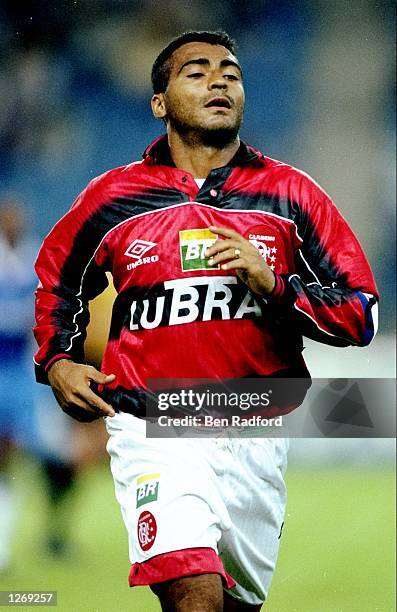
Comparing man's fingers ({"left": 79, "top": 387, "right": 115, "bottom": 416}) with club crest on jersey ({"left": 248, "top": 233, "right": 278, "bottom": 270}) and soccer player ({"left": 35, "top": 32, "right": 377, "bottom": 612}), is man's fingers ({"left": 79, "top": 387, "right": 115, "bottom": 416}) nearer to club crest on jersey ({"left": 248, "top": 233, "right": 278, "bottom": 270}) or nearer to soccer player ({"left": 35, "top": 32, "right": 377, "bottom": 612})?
soccer player ({"left": 35, "top": 32, "right": 377, "bottom": 612})

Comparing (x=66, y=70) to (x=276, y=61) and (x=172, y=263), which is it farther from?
(x=172, y=263)

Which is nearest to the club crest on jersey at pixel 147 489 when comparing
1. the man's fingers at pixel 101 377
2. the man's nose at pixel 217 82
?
the man's fingers at pixel 101 377

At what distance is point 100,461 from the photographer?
433 centimetres

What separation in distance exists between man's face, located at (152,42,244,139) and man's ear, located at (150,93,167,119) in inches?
2.3

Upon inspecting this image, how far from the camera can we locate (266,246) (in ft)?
10.2

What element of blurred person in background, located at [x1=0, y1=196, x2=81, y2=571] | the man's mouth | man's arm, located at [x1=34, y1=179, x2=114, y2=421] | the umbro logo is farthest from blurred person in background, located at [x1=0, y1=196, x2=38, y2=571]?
the man's mouth

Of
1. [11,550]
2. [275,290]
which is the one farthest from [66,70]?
[11,550]

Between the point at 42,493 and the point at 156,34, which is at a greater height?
the point at 156,34

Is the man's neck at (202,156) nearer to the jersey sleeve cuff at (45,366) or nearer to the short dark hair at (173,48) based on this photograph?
the short dark hair at (173,48)

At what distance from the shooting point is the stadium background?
12.3 feet

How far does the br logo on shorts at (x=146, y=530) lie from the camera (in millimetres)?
2783

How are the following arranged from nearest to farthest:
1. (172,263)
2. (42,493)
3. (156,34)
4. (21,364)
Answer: (172,263)
(156,34)
(21,364)
(42,493)

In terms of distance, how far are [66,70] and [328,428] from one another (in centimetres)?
164

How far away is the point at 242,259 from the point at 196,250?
316mm
